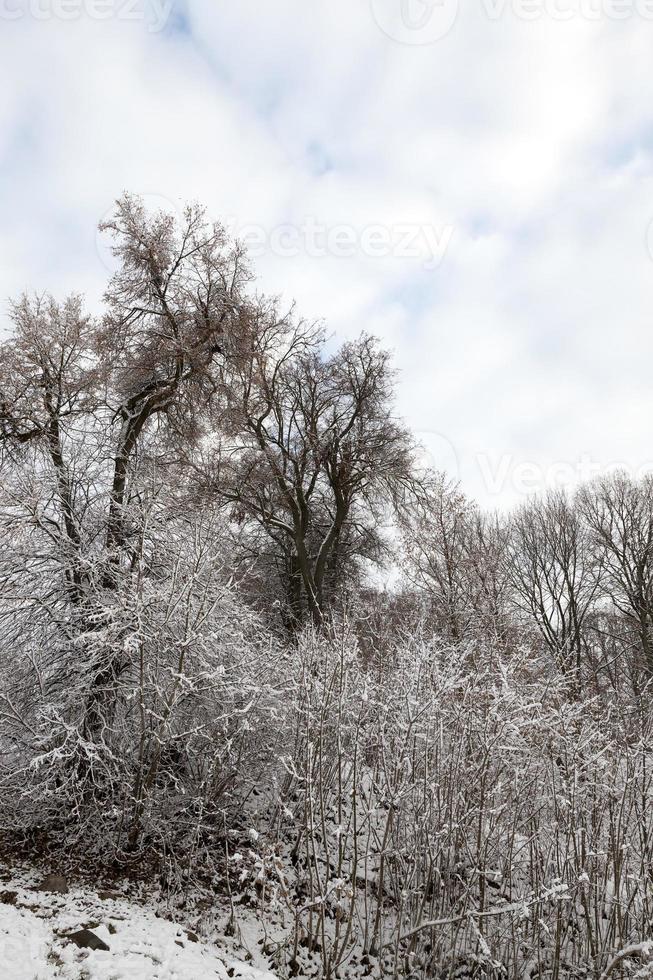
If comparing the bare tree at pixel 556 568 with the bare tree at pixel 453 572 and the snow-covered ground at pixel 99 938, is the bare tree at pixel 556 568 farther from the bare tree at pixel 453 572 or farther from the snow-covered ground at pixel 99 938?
the snow-covered ground at pixel 99 938

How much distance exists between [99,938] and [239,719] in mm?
2954

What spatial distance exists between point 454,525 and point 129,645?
960 cm

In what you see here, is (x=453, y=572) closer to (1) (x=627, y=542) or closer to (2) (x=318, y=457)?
(2) (x=318, y=457)

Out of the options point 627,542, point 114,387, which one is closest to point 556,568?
point 627,542

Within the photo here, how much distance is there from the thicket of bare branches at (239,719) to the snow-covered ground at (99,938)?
65 centimetres

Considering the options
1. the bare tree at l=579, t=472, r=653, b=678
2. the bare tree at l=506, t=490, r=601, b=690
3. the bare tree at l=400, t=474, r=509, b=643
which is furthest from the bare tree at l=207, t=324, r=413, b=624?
the bare tree at l=579, t=472, r=653, b=678

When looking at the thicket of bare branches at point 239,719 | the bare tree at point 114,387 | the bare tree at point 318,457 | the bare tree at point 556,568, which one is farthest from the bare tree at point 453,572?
the bare tree at point 556,568

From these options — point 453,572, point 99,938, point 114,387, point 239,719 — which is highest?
point 114,387

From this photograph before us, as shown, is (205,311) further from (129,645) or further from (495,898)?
(495,898)

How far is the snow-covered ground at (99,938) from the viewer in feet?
14.4

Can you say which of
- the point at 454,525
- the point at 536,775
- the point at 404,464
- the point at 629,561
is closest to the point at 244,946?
the point at 536,775

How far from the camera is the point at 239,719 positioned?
24.9 ft

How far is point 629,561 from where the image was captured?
70.7 ft

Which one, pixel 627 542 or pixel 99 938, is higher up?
pixel 627 542
